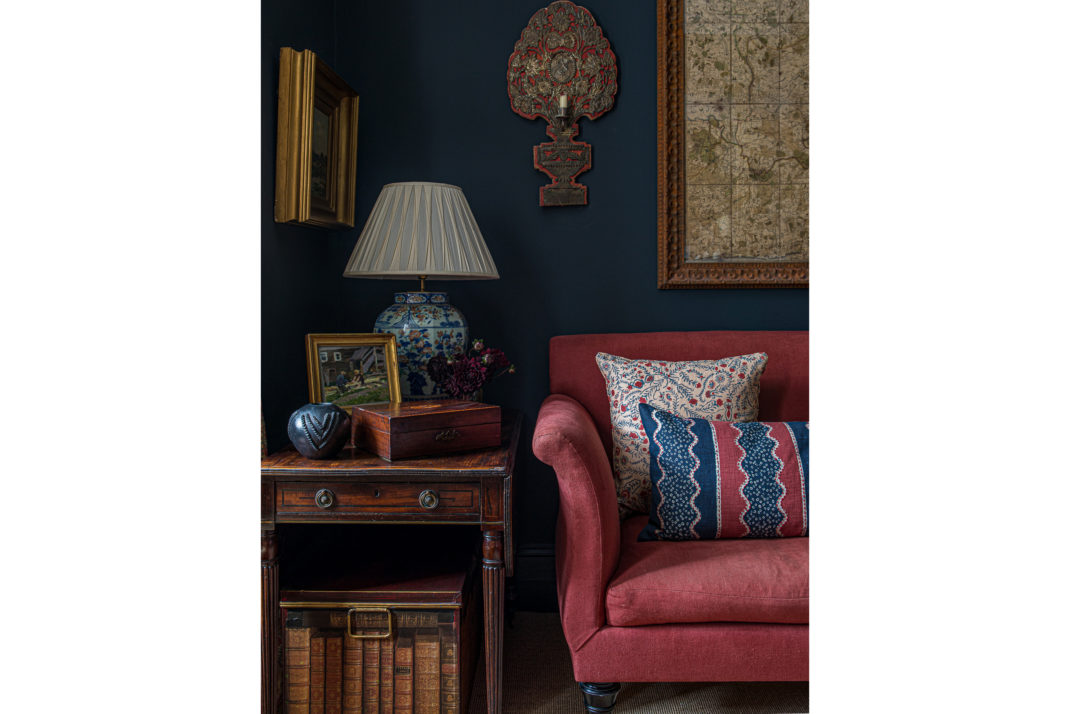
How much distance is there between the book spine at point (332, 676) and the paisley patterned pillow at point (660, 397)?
77 cm

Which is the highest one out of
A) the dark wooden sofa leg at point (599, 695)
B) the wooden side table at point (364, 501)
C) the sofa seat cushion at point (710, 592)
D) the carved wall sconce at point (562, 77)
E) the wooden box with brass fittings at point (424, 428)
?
A: the carved wall sconce at point (562, 77)

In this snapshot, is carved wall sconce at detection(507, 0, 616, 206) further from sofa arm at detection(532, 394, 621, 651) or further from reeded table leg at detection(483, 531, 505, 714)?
reeded table leg at detection(483, 531, 505, 714)

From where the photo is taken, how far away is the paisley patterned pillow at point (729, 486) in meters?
1.59

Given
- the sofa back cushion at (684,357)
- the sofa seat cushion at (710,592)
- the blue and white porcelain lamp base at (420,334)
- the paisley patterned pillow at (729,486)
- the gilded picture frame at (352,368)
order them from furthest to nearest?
1. the sofa back cushion at (684,357)
2. the blue and white porcelain lamp base at (420,334)
3. the gilded picture frame at (352,368)
4. the paisley patterned pillow at (729,486)
5. the sofa seat cushion at (710,592)

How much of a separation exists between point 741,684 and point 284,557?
1.28 m

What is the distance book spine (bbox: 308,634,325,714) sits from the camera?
1.47m

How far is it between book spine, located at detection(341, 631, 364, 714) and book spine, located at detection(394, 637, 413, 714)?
0.08 metres

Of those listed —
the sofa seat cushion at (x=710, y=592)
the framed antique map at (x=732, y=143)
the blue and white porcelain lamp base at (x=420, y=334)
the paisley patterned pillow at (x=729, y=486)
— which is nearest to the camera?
the sofa seat cushion at (x=710, y=592)

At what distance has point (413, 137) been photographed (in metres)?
2.25

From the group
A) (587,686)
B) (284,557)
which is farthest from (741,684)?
(284,557)

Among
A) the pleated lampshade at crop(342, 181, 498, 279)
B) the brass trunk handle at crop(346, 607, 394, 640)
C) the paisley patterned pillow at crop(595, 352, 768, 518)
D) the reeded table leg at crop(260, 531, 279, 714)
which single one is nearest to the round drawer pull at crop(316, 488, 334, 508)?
the reeded table leg at crop(260, 531, 279, 714)

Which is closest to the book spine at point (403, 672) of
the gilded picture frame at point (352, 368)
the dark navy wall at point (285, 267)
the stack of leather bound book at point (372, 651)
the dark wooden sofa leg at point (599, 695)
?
the stack of leather bound book at point (372, 651)

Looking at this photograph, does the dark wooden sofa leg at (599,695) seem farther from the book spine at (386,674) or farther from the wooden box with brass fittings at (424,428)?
the wooden box with brass fittings at (424,428)
